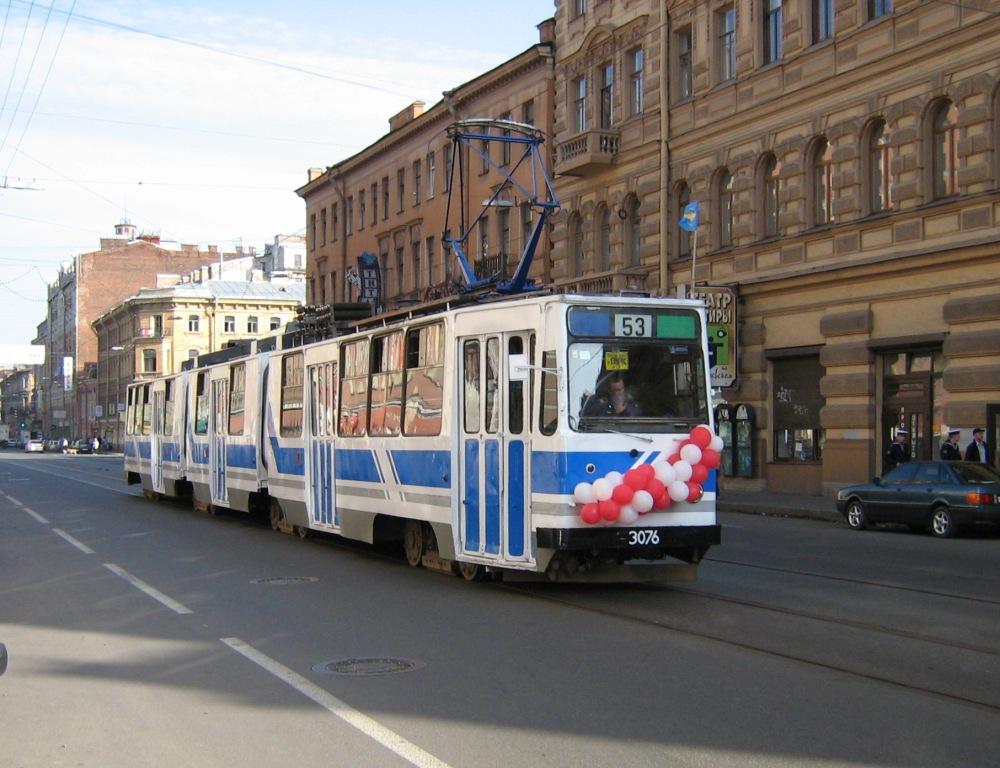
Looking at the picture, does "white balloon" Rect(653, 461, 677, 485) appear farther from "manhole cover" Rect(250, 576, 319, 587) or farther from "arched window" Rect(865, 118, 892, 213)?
"arched window" Rect(865, 118, 892, 213)

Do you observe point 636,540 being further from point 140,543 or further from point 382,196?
point 382,196

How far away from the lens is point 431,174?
50094 millimetres

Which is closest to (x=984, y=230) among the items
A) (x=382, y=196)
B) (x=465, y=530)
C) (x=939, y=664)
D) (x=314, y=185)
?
(x=465, y=530)

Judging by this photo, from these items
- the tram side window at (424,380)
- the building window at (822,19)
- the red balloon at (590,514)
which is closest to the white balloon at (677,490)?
the red balloon at (590,514)

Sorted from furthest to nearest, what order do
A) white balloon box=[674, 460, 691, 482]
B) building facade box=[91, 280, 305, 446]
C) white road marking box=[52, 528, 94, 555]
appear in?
building facade box=[91, 280, 305, 446]
white road marking box=[52, 528, 94, 555]
white balloon box=[674, 460, 691, 482]

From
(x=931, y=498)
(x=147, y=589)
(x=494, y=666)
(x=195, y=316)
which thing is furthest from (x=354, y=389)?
(x=195, y=316)

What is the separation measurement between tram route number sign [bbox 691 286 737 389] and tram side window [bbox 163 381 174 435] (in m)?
12.8

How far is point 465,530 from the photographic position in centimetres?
1299

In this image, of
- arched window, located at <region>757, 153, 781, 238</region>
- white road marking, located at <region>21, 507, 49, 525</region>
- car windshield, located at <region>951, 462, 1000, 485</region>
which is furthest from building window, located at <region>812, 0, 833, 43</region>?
white road marking, located at <region>21, 507, 49, 525</region>

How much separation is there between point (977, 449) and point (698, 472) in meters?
14.1

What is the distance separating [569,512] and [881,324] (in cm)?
1803

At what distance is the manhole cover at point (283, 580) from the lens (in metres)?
14.0

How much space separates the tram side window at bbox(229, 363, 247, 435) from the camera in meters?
22.5

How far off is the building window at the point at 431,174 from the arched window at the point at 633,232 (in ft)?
47.0
